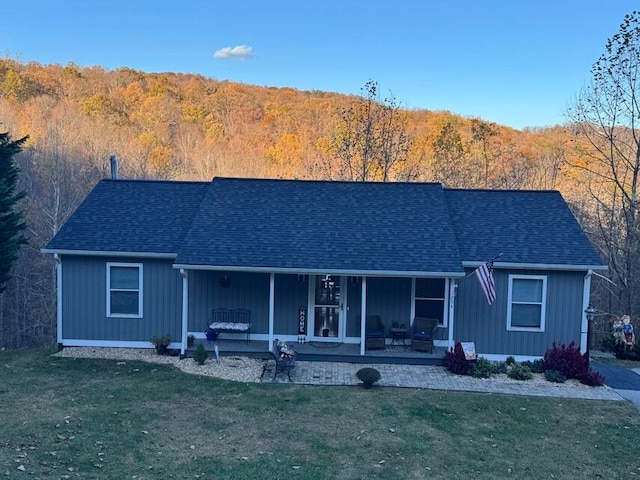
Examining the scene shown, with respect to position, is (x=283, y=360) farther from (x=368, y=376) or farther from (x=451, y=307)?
(x=451, y=307)

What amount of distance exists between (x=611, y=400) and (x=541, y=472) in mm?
4230

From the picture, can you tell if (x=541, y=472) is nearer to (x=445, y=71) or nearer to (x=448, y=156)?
(x=448, y=156)

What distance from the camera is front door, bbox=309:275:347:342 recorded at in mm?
13352

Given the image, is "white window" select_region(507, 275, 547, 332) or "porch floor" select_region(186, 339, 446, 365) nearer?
"porch floor" select_region(186, 339, 446, 365)

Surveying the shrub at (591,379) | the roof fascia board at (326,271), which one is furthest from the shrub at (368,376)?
the shrub at (591,379)

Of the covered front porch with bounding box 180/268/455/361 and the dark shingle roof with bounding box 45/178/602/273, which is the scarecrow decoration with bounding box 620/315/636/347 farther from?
the covered front porch with bounding box 180/268/455/361

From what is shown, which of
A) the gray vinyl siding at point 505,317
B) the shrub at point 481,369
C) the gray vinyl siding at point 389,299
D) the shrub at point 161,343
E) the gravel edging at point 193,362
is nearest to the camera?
the gravel edging at point 193,362

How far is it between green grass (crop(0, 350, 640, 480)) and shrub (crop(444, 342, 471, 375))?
1309 millimetres

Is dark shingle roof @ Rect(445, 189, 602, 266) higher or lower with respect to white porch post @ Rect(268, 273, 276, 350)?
higher

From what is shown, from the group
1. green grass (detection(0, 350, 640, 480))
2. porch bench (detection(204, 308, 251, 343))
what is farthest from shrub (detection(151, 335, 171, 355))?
green grass (detection(0, 350, 640, 480))

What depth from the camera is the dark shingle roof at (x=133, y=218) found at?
12922 mm

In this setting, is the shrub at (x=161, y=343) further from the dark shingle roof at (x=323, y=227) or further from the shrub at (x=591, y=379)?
the shrub at (x=591, y=379)

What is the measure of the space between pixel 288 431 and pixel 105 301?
704 centimetres

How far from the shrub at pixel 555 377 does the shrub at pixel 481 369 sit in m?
1.23
